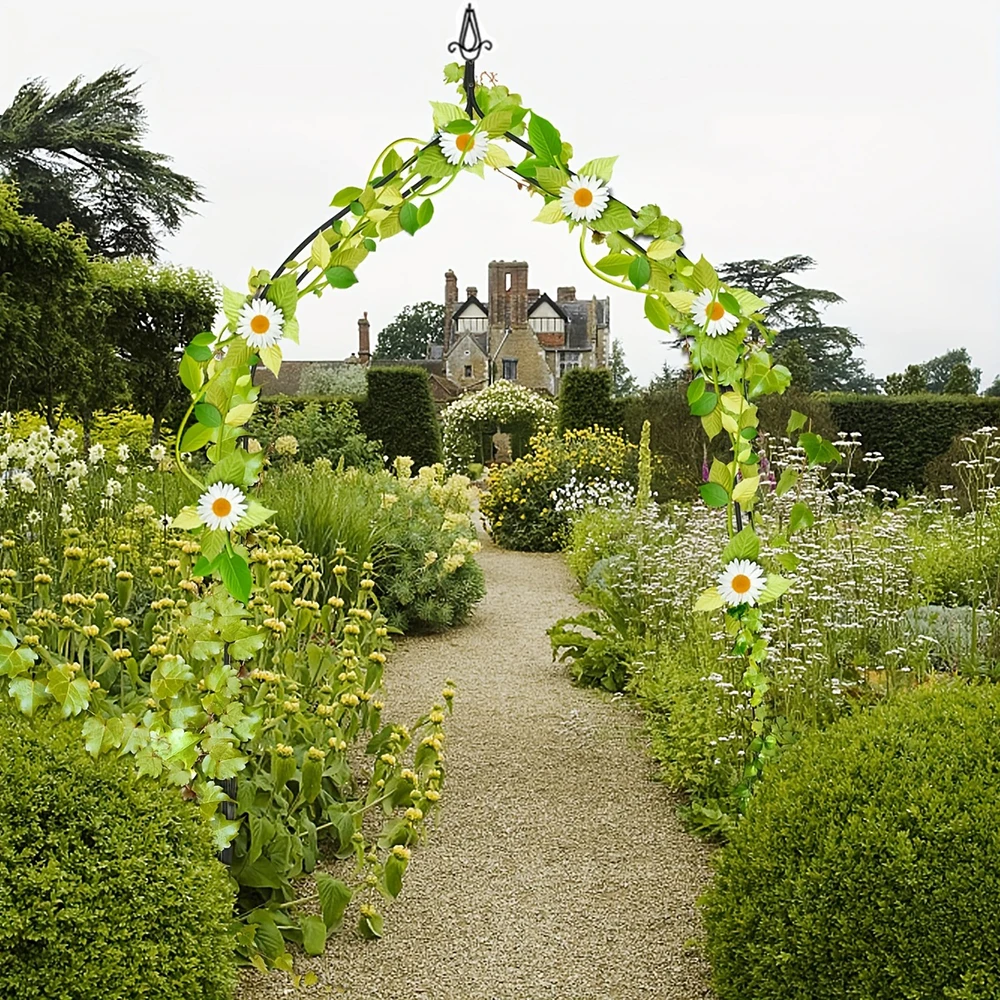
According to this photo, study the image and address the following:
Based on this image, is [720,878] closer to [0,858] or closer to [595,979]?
[595,979]

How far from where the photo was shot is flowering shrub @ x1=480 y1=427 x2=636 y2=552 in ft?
36.8

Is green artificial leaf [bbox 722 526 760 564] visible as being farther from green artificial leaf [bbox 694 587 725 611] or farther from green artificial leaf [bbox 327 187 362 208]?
green artificial leaf [bbox 327 187 362 208]

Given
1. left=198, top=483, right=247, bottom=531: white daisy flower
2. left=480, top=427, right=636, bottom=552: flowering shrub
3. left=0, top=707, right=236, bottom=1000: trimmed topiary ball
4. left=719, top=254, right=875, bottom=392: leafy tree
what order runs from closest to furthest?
1. left=0, top=707, right=236, bottom=1000: trimmed topiary ball
2. left=198, top=483, right=247, bottom=531: white daisy flower
3. left=480, top=427, right=636, bottom=552: flowering shrub
4. left=719, top=254, right=875, bottom=392: leafy tree

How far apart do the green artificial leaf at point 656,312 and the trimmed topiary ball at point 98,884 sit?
1.71 m

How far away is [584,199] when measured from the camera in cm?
261

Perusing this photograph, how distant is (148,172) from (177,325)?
33.8ft

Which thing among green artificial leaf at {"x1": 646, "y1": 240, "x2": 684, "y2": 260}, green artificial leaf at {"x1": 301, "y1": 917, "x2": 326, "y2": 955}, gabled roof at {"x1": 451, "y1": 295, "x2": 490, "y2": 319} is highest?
gabled roof at {"x1": 451, "y1": 295, "x2": 490, "y2": 319}

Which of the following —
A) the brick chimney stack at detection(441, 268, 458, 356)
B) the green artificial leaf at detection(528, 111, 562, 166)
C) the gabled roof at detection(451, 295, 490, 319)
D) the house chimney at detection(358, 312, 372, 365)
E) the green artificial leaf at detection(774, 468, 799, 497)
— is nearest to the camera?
the green artificial leaf at detection(528, 111, 562, 166)

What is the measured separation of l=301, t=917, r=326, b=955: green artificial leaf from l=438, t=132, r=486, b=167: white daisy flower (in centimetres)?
207

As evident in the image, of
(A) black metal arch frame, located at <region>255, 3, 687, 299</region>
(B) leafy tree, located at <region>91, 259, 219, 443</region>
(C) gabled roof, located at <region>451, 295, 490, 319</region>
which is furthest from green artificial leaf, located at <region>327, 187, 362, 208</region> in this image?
(C) gabled roof, located at <region>451, 295, 490, 319</region>

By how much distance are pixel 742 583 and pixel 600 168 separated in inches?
47.2

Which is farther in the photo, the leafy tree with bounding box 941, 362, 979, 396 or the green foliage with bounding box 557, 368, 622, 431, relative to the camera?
the leafy tree with bounding box 941, 362, 979, 396

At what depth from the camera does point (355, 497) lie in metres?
6.85

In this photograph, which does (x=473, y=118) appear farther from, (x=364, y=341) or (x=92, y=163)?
(x=364, y=341)
